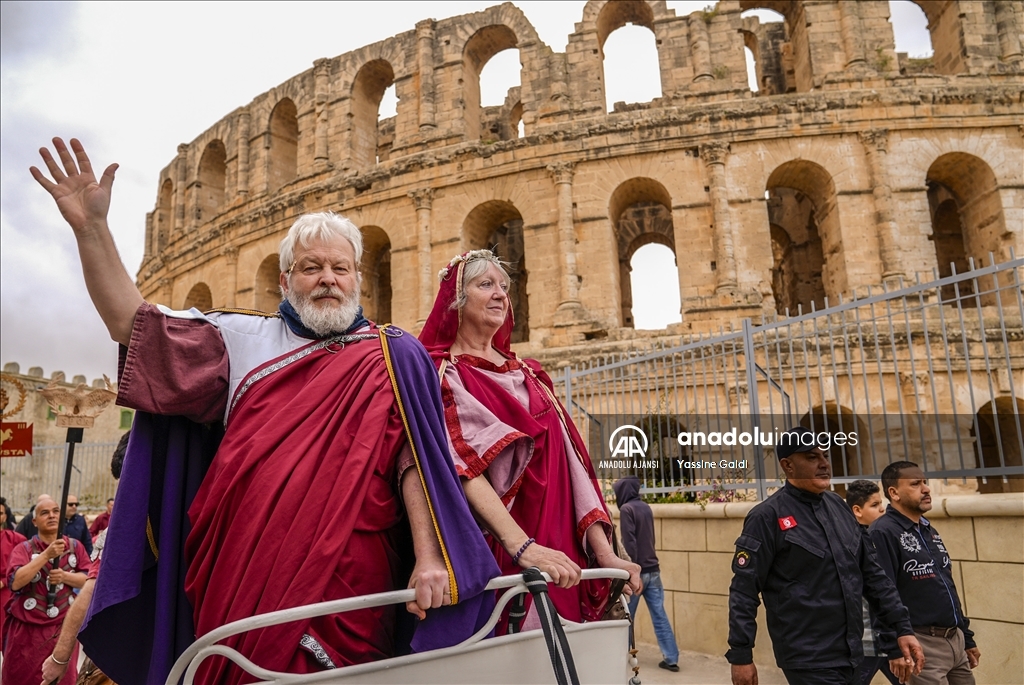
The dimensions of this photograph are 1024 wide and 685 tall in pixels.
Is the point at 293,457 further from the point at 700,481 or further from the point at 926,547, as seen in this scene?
the point at 700,481

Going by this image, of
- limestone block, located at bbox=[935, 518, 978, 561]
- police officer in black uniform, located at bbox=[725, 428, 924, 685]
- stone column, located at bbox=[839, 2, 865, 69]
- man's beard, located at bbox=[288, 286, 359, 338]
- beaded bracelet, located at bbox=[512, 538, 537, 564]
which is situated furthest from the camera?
stone column, located at bbox=[839, 2, 865, 69]

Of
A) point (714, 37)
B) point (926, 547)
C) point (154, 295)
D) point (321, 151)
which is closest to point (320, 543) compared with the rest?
point (926, 547)

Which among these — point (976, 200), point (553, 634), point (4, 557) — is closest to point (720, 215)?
point (976, 200)

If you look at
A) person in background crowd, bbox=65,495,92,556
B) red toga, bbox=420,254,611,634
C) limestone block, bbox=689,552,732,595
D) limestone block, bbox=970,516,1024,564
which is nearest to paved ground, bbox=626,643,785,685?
limestone block, bbox=689,552,732,595

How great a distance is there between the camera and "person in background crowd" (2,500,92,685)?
195 inches

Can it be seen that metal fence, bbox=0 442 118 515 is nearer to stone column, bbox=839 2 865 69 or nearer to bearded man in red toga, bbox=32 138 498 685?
bearded man in red toga, bbox=32 138 498 685

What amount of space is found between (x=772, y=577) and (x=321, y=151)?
59.2 feet

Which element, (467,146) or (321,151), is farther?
(321,151)

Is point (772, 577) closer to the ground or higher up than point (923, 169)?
closer to the ground

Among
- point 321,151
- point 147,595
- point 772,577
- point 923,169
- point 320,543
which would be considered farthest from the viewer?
point 321,151

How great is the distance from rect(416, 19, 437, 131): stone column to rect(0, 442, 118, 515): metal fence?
1063 centimetres

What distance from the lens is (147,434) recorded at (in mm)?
2131

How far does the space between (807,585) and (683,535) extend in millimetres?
3700

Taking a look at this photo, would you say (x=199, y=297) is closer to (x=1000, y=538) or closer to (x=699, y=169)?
(x=699, y=169)
